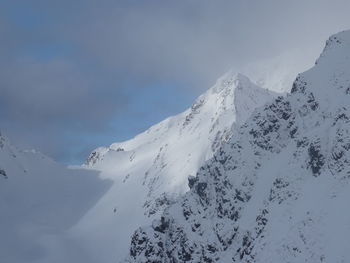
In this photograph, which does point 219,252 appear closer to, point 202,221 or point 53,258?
point 202,221

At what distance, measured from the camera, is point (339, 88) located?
4156 inches

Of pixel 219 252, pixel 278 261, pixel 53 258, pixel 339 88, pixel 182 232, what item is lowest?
pixel 278 261

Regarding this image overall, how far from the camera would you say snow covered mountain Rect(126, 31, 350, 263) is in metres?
89.3

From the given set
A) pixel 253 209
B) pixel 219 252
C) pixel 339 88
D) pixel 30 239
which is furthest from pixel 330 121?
pixel 30 239

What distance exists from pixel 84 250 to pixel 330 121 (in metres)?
106

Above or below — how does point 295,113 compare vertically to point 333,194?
above

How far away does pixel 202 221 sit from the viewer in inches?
4208

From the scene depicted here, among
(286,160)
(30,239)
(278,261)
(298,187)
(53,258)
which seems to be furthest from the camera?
(30,239)

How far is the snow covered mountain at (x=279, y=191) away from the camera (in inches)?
3516

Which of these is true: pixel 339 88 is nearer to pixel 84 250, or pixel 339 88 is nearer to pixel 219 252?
pixel 219 252

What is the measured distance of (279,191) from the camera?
324 feet

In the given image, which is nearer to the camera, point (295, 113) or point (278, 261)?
point (278, 261)

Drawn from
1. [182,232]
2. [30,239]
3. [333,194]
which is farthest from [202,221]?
[30,239]

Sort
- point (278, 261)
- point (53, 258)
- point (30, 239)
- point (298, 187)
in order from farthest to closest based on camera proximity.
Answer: point (30, 239) → point (53, 258) → point (298, 187) → point (278, 261)
